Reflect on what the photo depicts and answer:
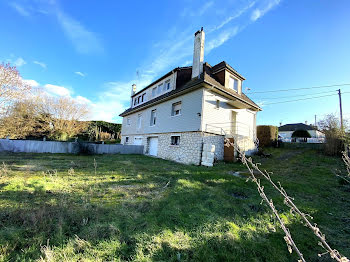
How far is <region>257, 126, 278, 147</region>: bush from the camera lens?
16.3 metres

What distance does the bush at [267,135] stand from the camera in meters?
16.3

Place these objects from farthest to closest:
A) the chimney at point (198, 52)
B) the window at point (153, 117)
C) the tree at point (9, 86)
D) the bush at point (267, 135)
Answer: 1. the bush at point (267, 135)
2. the window at point (153, 117)
3. the tree at point (9, 86)
4. the chimney at point (198, 52)

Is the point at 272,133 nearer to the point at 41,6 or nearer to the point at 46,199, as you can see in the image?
the point at 46,199

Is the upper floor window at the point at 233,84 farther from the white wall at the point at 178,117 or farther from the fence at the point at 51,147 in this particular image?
the fence at the point at 51,147

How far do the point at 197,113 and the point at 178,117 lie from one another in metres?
1.99

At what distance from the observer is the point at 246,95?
14.9m

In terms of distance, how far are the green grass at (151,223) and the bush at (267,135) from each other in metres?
12.3

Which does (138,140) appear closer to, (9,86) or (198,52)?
(198,52)

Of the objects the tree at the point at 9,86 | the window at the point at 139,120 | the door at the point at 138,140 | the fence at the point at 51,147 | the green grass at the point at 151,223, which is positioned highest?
the tree at the point at 9,86

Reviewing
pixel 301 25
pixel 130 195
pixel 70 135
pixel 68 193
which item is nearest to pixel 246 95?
pixel 301 25

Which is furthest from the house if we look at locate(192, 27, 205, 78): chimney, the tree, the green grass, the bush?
the tree

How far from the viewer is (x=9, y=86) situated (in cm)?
1180

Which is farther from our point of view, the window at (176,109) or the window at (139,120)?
the window at (139,120)

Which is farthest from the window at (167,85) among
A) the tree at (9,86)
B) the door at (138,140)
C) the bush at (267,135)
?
the tree at (9,86)
